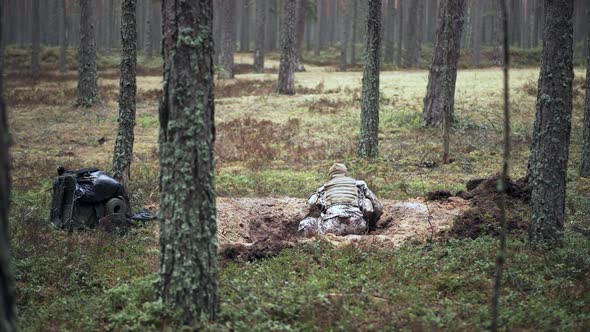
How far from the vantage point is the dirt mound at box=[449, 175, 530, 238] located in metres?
9.09

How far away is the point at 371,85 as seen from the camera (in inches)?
615

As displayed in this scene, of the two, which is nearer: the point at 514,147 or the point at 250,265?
the point at 250,265

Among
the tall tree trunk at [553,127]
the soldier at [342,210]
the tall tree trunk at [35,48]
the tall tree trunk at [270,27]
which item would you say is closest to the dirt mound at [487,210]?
the tall tree trunk at [553,127]

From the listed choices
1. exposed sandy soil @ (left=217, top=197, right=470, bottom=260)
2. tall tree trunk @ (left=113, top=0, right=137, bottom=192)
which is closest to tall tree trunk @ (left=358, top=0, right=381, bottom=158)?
exposed sandy soil @ (left=217, top=197, right=470, bottom=260)

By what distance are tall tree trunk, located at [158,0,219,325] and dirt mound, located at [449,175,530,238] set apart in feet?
15.6

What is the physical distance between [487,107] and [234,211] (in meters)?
14.5

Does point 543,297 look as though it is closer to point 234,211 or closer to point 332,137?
point 234,211

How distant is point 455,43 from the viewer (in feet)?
57.8

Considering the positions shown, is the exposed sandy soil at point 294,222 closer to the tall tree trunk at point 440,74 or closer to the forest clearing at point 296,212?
the forest clearing at point 296,212

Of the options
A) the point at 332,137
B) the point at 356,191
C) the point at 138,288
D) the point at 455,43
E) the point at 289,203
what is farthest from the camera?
the point at 332,137

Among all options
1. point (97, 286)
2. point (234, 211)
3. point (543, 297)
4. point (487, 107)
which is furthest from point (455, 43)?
point (97, 286)

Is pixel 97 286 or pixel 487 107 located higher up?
pixel 487 107

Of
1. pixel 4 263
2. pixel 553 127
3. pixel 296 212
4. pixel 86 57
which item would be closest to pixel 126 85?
pixel 296 212

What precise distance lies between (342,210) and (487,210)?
239cm
